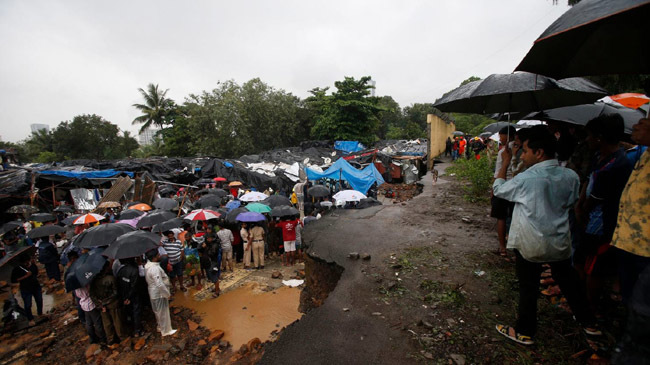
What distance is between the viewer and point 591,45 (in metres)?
2.26

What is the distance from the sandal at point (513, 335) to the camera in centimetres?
231

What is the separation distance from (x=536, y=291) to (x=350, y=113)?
→ 24.6 m

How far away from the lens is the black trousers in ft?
7.39

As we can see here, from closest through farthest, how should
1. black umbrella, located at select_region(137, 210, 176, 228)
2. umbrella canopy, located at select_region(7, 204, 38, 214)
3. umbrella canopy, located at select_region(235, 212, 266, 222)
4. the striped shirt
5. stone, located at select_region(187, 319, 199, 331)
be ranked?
1. stone, located at select_region(187, 319, 199, 331)
2. the striped shirt
3. black umbrella, located at select_region(137, 210, 176, 228)
4. umbrella canopy, located at select_region(235, 212, 266, 222)
5. umbrella canopy, located at select_region(7, 204, 38, 214)

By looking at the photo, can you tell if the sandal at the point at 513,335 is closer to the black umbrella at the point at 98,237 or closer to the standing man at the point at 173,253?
the black umbrella at the point at 98,237

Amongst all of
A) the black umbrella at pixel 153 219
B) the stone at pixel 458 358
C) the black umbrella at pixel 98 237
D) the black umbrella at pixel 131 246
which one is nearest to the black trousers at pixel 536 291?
the stone at pixel 458 358

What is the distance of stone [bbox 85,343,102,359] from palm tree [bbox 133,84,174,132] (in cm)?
3612

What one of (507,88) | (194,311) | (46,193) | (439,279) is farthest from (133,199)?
(507,88)

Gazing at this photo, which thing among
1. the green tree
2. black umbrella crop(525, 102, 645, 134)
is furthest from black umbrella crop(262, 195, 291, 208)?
the green tree

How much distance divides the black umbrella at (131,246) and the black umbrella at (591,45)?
580cm

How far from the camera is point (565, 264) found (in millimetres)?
2270

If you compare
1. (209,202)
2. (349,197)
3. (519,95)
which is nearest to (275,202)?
(209,202)

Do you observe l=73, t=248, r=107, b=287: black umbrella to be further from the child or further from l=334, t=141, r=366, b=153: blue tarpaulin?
l=334, t=141, r=366, b=153: blue tarpaulin

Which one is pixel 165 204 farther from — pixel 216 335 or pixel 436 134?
pixel 436 134
